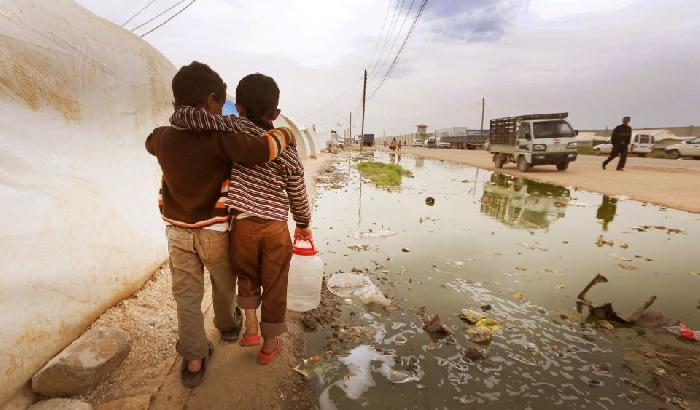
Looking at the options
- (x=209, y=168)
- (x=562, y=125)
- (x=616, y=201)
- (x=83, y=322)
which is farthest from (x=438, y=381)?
(x=562, y=125)

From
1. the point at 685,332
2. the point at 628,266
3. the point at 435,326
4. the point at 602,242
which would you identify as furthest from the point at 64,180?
the point at 602,242

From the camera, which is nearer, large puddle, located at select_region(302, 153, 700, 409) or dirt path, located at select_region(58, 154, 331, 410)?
dirt path, located at select_region(58, 154, 331, 410)

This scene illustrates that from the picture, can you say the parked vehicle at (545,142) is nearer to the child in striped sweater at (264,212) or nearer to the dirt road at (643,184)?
the dirt road at (643,184)

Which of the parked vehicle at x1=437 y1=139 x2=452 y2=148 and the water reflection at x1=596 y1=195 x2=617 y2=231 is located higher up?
the parked vehicle at x1=437 y1=139 x2=452 y2=148

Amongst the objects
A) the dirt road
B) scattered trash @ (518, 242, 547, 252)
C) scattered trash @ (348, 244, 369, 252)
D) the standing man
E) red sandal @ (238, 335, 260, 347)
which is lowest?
scattered trash @ (348, 244, 369, 252)

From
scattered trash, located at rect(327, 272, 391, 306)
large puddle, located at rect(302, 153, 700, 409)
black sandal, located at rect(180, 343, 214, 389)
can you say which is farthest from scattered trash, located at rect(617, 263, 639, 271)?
black sandal, located at rect(180, 343, 214, 389)

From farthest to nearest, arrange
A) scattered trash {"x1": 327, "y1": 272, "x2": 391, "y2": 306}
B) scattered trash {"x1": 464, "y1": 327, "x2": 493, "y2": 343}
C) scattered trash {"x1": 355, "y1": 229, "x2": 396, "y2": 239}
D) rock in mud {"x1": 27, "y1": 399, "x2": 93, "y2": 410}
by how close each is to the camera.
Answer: scattered trash {"x1": 355, "y1": 229, "x2": 396, "y2": 239} → scattered trash {"x1": 327, "y1": 272, "x2": 391, "y2": 306} → scattered trash {"x1": 464, "y1": 327, "x2": 493, "y2": 343} → rock in mud {"x1": 27, "y1": 399, "x2": 93, "y2": 410}

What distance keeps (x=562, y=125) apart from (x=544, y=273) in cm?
1137

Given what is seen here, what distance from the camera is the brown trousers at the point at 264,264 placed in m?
1.90

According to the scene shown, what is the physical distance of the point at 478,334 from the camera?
8.77 feet

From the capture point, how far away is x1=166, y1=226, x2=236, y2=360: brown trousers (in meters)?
1.87

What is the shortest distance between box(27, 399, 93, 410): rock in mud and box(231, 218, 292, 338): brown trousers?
85 centimetres

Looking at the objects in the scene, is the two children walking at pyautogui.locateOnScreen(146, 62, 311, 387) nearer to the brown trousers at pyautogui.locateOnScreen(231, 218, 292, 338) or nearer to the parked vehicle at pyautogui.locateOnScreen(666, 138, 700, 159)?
the brown trousers at pyautogui.locateOnScreen(231, 218, 292, 338)

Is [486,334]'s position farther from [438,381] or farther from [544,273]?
[544,273]
